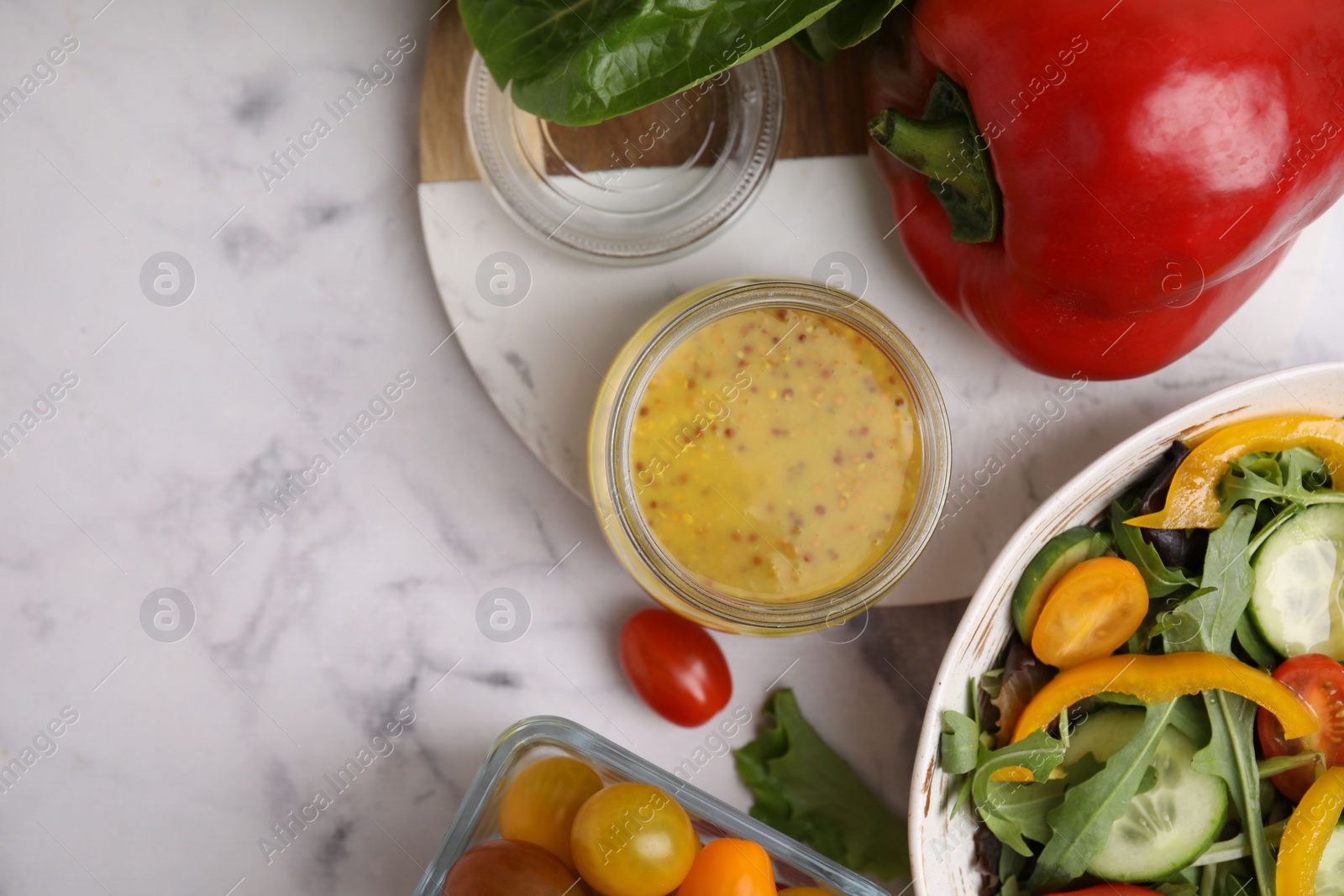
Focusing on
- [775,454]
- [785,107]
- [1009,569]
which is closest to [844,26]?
[785,107]

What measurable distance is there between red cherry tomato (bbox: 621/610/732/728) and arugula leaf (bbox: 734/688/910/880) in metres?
0.08

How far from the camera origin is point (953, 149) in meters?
0.85

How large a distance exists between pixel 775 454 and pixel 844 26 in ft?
1.31

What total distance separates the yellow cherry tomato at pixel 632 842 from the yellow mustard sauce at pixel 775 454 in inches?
8.2

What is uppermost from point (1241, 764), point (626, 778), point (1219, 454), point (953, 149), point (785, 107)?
point (785, 107)

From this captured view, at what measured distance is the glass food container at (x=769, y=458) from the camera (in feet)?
3.05

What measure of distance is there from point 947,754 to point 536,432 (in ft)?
1.66

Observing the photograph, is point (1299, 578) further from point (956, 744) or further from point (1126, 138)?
point (1126, 138)

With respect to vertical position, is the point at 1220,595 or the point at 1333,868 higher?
the point at 1220,595

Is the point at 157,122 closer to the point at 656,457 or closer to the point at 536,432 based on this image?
the point at 536,432

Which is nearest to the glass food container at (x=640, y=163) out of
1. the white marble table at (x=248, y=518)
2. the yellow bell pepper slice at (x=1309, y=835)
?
the white marble table at (x=248, y=518)

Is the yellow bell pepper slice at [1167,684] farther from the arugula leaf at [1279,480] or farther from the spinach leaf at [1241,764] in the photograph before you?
the arugula leaf at [1279,480]

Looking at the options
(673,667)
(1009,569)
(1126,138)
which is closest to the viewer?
(1126,138)

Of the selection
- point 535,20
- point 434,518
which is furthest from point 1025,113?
point 434,518
